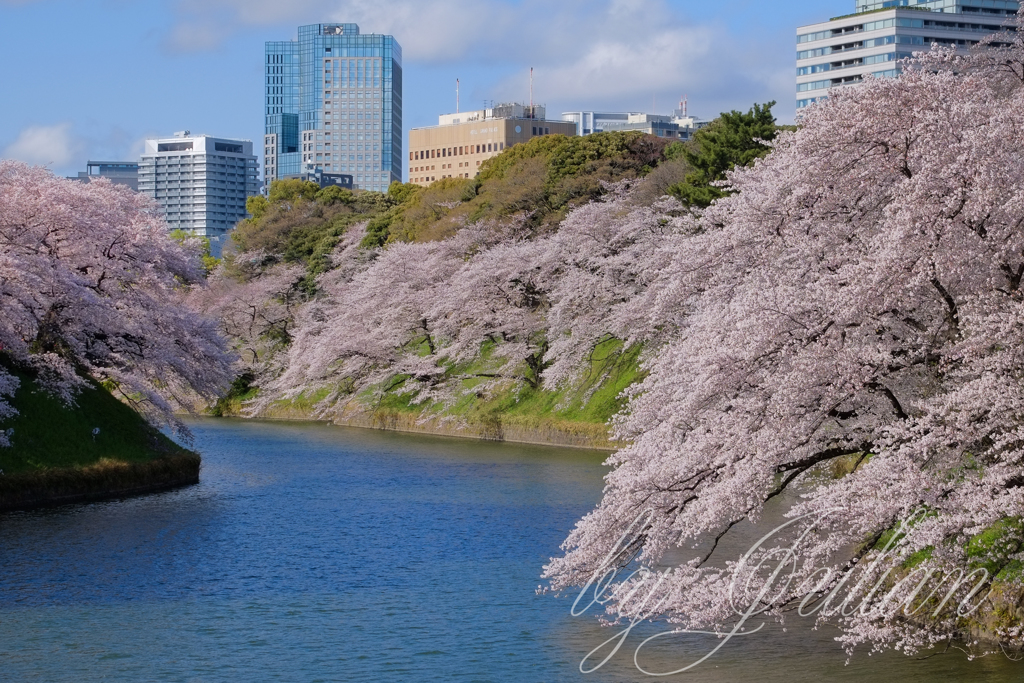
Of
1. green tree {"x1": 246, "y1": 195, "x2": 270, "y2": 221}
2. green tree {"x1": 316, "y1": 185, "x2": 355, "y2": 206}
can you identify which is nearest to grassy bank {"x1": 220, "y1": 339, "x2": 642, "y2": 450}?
green tree {"x1": 316, "y1": 185, "x2": 355, "y2": 206}

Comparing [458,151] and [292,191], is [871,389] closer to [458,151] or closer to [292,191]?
[292,191]

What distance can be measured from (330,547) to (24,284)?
11233 mm

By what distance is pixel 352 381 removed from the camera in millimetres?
55281

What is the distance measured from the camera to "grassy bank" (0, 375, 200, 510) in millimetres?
28266

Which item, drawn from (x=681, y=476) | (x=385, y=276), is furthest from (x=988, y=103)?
(x=385, y=276)

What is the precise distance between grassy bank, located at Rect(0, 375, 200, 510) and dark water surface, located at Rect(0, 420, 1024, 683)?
1028 millimetres

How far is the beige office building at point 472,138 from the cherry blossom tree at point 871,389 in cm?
13652

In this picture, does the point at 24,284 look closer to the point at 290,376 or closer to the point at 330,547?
the point at 330,547

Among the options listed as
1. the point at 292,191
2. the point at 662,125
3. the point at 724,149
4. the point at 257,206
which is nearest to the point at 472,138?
the point at 662,125

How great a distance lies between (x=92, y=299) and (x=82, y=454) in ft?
13.6

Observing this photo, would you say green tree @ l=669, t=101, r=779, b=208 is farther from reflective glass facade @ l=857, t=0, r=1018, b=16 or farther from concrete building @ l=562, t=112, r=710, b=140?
concrete building @ l=562, t=112, r=710, b=140

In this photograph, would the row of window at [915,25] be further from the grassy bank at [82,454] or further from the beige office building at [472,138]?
the grassy bank at [82,454]

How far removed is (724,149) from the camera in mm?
42906

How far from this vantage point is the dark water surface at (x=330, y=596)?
50.4ft
